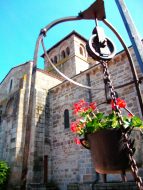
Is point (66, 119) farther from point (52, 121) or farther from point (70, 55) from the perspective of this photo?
point (70, 55)

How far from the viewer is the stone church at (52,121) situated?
841 cm

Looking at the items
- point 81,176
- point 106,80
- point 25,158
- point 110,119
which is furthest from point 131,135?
point 81,176

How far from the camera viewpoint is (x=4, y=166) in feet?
30.4

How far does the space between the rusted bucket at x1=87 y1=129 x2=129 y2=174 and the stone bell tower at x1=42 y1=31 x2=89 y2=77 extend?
18030 mm

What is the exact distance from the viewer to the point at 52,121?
11391 millimetres

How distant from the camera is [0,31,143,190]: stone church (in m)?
8.41

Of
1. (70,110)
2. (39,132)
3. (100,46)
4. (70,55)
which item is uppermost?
(70,55)

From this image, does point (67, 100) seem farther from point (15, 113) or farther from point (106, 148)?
point (106, 148)

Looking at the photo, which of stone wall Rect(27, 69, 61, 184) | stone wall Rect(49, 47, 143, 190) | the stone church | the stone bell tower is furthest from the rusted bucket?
the stone bell tower

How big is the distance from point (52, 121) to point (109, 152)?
1014 cm

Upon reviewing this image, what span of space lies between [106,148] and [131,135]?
0.99 ft

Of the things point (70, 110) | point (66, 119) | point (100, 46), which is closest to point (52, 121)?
point (66, 119)

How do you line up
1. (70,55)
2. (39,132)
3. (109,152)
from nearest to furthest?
(109,152)
(39,132)
(70,55)

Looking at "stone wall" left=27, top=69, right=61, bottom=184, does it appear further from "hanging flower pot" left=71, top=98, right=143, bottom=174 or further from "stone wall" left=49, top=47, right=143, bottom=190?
"hanging flower pot" left=71, top=98, right=143, bottom=174
